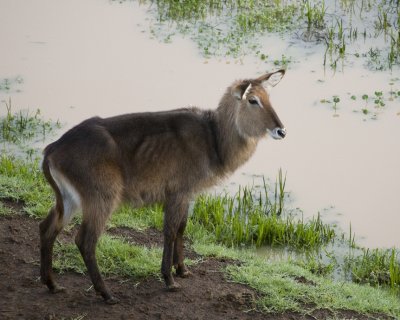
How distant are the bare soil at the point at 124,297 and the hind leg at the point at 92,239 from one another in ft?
0.49

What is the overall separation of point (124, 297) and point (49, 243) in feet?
2.02

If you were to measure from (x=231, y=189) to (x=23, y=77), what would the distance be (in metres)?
3.64

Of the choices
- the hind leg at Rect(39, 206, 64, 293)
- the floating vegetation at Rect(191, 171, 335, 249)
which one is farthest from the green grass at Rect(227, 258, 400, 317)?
the hind leg at Rect(39, 206, 64, 293)

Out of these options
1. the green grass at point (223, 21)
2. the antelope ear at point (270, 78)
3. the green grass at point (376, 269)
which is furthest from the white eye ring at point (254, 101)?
the green grass at point (223, 21)

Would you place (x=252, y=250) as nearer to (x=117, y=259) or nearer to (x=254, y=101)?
(x=117, y=259)

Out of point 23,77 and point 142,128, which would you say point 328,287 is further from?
point 23,77

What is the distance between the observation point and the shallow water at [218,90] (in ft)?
26.2

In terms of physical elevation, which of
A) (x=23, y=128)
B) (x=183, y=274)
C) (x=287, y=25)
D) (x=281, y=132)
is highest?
(x=287, y=25)

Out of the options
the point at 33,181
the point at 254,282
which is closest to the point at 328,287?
the point at 254,282

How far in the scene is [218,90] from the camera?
9.68m

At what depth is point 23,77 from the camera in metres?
10.1

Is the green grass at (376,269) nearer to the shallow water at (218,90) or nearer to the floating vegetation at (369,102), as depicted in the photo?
the shallow water at (218,90)

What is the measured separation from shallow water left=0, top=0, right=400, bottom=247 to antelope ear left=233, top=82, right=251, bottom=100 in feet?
8.48

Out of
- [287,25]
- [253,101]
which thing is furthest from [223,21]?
[253,101]
